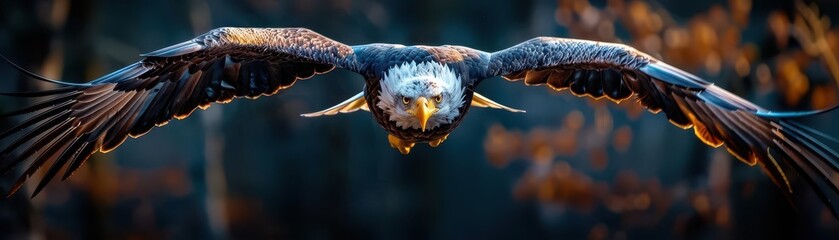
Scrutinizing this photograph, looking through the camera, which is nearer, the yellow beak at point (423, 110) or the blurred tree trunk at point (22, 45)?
the yellow beak at point (423, 110)

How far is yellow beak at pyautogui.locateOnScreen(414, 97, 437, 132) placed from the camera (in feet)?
9.39

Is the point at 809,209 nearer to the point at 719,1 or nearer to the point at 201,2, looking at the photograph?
the point at 719,1

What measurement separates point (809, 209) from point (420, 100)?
3169 millimetres

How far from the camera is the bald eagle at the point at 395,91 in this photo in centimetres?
284

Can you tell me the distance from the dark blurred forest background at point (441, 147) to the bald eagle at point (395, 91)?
1739 millimetres

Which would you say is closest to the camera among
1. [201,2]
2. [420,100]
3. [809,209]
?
[420,100]

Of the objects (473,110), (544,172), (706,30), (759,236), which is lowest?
(759,236)

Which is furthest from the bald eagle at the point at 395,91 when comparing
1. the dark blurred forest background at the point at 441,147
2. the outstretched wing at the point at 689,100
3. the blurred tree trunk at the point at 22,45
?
the blurred tree trunk at the point at 22,45

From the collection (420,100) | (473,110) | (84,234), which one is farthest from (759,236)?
(84,234)

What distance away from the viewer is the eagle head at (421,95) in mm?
2891

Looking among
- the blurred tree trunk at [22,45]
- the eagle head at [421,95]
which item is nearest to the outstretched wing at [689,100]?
the eagle head at [421,95]

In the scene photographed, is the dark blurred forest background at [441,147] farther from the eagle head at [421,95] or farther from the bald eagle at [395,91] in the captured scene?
the eagle head at [421,95]

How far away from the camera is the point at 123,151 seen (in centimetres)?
504

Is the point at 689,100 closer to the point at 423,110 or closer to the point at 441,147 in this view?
the point at 423,110
